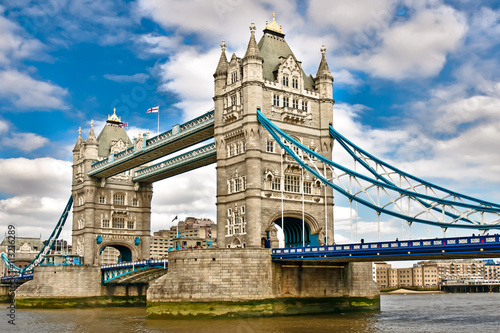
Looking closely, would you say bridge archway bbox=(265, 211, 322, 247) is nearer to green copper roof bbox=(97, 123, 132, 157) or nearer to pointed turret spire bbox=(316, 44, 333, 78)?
pointed turret spire bbox=(316, 44, 333, 78)

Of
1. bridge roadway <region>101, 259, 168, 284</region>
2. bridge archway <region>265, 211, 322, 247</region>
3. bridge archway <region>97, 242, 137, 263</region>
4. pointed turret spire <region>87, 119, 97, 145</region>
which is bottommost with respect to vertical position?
bridge roadway <region>101, 259, 168, 284</region>

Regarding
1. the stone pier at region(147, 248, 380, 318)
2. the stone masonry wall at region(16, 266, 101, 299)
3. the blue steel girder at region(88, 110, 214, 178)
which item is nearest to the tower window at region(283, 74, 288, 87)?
the blue steel girder at region(88, 110, 214, 178)

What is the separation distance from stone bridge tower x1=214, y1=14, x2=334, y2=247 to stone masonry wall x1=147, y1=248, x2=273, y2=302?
4.02 metres

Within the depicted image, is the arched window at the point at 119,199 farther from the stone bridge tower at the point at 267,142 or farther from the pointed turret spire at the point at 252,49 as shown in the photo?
the pointed turret spire at the point at 252,49

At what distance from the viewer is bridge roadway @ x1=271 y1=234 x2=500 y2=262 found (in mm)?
36750

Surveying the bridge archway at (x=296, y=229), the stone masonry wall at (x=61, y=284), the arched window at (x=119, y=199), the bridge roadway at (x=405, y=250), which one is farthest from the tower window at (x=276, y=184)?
the arched window at (x=119, y=199)

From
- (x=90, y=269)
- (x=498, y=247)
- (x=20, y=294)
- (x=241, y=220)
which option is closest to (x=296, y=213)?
(x=241, y=220)

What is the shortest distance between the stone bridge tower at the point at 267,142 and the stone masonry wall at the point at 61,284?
1011 inches

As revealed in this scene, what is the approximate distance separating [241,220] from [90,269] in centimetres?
2860

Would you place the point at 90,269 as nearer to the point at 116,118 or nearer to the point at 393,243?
the point at 116,118

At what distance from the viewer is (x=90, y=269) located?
7350 centimetres

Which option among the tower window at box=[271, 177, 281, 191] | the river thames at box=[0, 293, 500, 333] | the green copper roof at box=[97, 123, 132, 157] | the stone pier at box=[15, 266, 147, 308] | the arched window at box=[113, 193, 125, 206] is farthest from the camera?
the green copper roof at box=[97, 123, 132, 157]

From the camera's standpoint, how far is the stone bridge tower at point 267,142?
171 ft

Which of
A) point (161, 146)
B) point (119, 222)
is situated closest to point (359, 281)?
point (161, 146)
